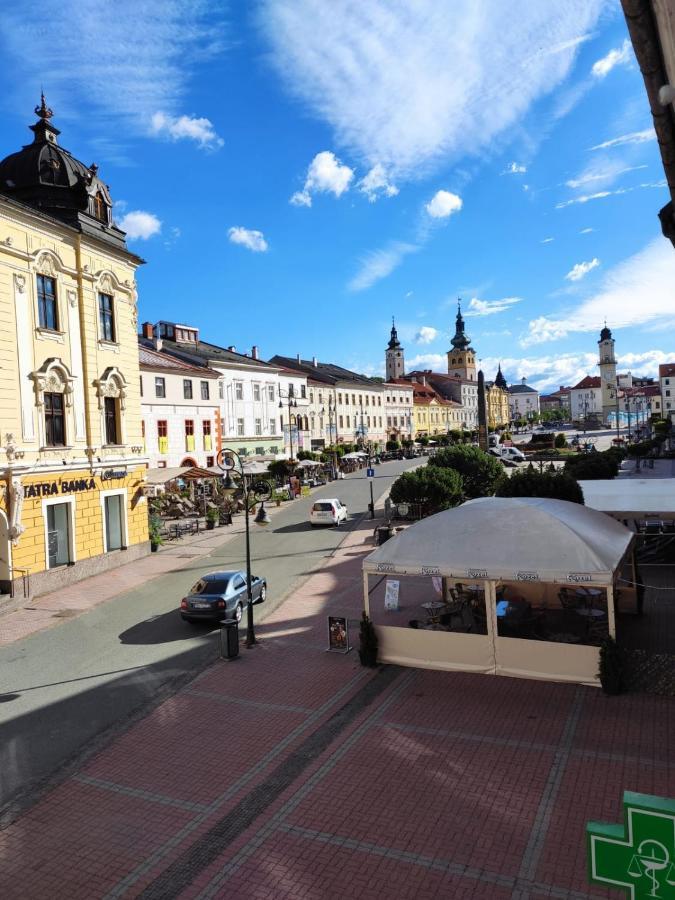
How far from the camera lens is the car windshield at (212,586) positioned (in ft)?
54.5

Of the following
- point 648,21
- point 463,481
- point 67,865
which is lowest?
point 67,865

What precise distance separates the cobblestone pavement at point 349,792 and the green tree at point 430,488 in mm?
17629

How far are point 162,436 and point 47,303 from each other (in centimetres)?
2436

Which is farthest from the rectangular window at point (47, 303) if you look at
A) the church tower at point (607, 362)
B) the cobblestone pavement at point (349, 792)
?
the church tower at point (607, 362)

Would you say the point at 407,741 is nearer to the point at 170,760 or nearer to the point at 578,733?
the point at 578,733

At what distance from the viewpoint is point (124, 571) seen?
78.7 ft

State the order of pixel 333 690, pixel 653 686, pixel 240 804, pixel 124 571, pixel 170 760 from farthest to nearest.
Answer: pixel 124 571 < pixel 333 690 < pixel 653 686 < pixel 170 760 < pixel 240 804

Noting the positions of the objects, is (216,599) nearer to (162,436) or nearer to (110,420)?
(110,420)

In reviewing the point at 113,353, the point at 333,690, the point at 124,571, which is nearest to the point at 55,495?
the point at 124,571

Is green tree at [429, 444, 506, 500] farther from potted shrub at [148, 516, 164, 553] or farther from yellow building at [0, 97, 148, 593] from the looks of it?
yellow building at [0, 97, 148, 593]

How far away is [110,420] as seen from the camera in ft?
81.6

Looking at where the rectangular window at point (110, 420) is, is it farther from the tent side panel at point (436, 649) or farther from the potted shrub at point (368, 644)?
the tent side panel at point (436, 649)

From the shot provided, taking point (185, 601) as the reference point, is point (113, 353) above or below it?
above

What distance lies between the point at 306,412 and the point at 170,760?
6638 centimetres
